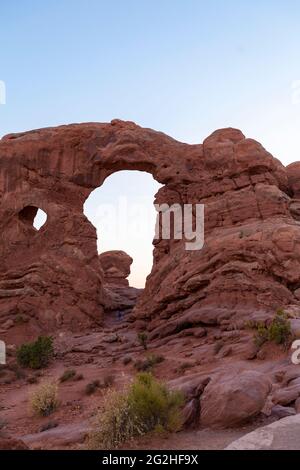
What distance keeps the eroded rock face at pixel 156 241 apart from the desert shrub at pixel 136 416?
1026 centimetres

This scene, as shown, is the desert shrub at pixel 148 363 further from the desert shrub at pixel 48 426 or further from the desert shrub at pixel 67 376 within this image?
the desert shrub at pixel 48 426

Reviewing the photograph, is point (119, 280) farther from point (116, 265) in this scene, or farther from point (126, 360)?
point (126, 360)

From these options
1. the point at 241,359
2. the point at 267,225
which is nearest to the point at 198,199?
the point at 267,225

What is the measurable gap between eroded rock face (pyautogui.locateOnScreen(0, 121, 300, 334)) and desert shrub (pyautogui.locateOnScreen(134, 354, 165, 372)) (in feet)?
10.1

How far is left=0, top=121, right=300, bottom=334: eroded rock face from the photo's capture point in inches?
747

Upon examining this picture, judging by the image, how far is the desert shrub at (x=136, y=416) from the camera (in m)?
7.38

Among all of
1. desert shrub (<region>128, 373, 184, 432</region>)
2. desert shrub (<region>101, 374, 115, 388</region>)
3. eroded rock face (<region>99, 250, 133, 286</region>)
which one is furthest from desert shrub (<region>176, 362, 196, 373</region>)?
eroded rock face (<region>99, 250, 133, 286</region>)

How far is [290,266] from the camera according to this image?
1825 cm

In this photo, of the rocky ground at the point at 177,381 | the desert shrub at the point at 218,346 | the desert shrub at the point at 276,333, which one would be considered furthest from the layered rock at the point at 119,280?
the desert shrub at the point at 276,333

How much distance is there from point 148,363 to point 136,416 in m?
8.03

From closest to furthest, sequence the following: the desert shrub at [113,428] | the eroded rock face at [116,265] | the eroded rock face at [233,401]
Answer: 1. the desert shrub at [113,428]
2. the eroded rock face at [233,401]
3. the eroded rock face at [116,265]

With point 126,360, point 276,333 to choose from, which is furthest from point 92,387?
point 276,333

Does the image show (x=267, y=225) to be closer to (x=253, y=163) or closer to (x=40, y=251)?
(x=253, y=163)
